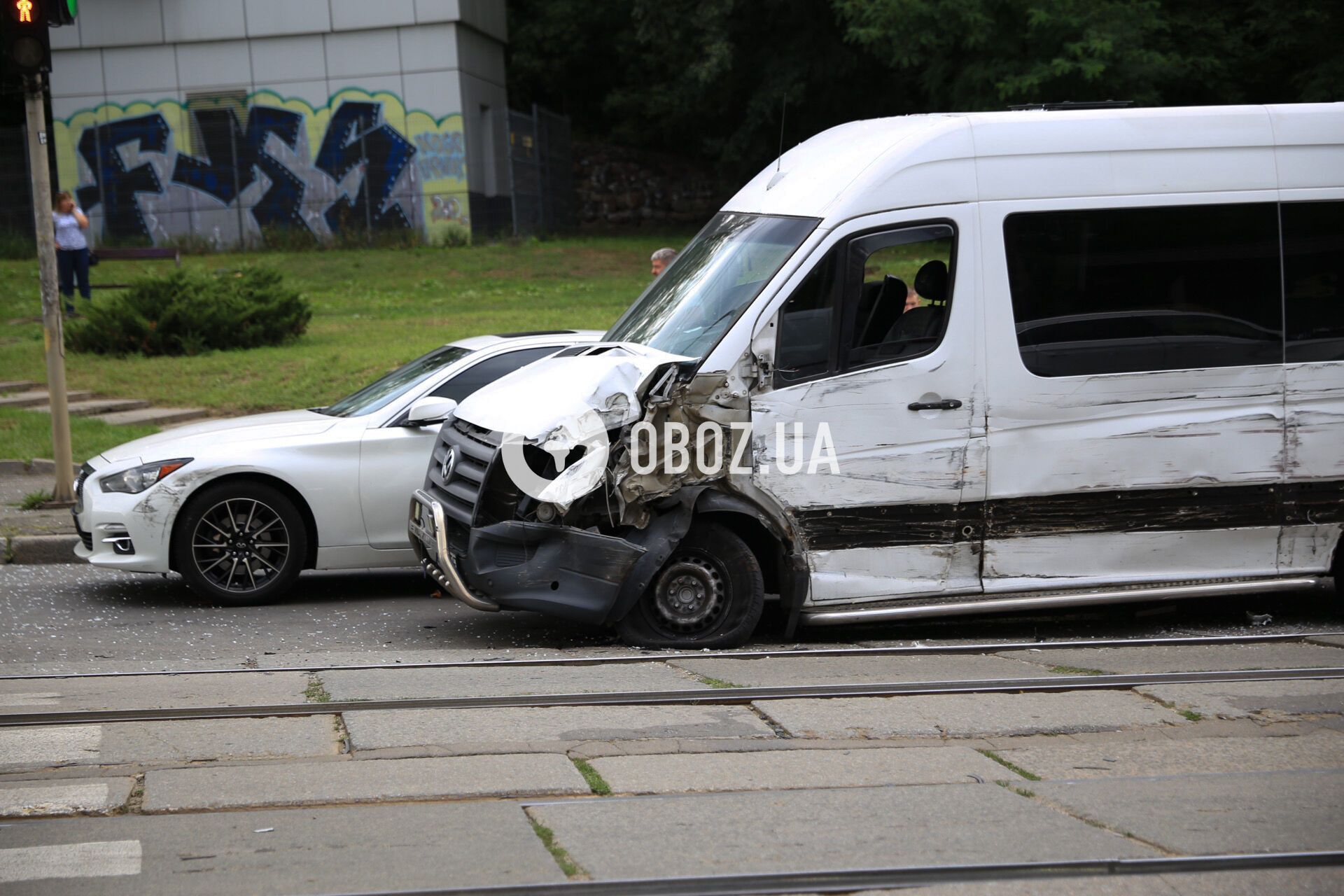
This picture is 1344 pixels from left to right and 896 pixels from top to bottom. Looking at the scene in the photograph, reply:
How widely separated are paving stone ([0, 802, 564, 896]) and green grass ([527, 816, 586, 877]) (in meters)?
0.02

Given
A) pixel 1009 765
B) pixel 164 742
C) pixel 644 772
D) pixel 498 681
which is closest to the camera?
pixel 644 772

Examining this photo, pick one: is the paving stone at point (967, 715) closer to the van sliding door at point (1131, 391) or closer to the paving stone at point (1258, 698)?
the paving stone at point (1258, 698)

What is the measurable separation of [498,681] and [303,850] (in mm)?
2083

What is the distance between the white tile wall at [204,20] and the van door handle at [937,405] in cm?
2803

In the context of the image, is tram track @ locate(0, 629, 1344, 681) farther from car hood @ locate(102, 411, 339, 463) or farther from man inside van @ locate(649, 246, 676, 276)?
man inside van @ locate(649, 246, 676, 276)

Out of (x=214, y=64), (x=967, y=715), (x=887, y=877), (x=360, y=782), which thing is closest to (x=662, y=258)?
(x=967, y=715)

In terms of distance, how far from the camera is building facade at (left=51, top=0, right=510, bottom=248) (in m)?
31.5

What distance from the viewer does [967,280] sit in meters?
7.18

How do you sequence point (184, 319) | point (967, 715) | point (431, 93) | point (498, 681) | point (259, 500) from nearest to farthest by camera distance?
1. point (967, 715)
2. point (498, 681)
3. point (259, 500)
4. point (184, 319)
5. point (431, 93)

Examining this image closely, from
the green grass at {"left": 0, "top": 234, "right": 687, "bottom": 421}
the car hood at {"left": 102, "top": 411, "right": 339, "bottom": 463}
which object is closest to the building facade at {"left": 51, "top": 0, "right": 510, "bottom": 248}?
the green grass at {"left": 0, "top": 234, "right": 687, "bottom": 421}

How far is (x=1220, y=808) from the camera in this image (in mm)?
4578

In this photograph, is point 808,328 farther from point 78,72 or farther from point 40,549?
point 78,72

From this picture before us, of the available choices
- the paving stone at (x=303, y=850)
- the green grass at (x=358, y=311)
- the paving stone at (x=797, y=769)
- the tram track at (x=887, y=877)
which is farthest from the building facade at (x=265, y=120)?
the tram track at (x=887, y=877)

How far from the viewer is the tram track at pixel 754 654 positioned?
6.61 metres
